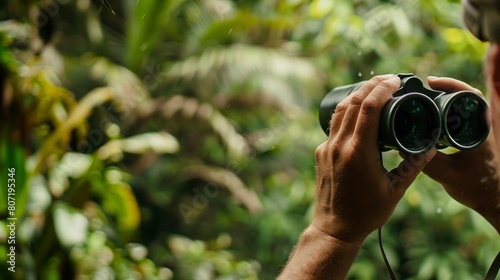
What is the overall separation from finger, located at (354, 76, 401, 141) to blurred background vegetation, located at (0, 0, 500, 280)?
0.58 metres

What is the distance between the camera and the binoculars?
0.77 meters

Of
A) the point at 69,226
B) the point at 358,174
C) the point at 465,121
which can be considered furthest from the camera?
the point at 69,226

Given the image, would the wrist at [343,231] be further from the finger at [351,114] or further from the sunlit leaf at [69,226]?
the sunlit leaf at [69,226]

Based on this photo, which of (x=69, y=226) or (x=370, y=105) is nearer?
(x=370, y=105)

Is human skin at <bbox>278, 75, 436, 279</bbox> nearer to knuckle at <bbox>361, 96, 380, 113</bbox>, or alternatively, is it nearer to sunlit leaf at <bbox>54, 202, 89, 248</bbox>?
knuckle at <bbox>361, 96, 380, 113</bbox>

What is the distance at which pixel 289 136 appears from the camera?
2.50m

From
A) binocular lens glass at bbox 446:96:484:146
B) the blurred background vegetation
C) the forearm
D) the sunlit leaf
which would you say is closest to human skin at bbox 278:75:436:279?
the forearm

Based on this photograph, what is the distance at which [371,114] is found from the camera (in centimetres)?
69

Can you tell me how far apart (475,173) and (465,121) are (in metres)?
0.09

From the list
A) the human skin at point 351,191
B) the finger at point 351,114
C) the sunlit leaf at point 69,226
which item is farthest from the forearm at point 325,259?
the sunlit leaf at point 69,226

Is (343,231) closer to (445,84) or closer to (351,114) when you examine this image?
(351,114)

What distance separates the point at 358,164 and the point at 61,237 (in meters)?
1.42

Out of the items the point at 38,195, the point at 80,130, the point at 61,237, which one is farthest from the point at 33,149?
the point at 61,237

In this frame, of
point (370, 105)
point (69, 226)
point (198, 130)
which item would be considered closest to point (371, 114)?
point (370, 105)
